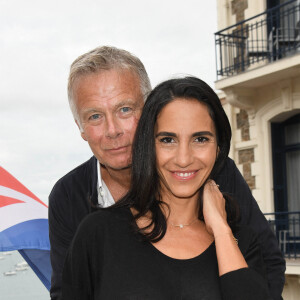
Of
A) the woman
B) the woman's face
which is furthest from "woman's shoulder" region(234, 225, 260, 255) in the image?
the woman's face

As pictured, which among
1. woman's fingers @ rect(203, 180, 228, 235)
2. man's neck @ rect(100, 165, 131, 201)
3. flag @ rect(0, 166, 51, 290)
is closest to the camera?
woman's fingers @ rect(203, 180, 228, 235)

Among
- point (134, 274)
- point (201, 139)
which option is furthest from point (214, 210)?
point (134, 274)

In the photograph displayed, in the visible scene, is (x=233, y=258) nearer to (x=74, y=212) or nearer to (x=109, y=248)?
(x=109, y=248)

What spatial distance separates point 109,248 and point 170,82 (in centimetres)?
69

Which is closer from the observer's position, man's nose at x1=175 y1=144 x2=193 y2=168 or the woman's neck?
man's nose at x1=175 y1=144 x2=193 y2=168

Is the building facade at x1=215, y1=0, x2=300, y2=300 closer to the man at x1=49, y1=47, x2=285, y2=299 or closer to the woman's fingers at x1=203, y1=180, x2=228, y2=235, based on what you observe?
the man at x1=49, y1=47, x2=285, y2=299

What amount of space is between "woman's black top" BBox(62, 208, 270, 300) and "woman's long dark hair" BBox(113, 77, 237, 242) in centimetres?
9

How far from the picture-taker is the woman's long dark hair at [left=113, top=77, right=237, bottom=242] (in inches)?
94.3

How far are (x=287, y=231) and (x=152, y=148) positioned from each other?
847cm

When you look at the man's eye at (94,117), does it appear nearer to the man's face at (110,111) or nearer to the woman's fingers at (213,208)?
the man's face at (110,111)

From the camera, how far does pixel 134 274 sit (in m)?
2.25

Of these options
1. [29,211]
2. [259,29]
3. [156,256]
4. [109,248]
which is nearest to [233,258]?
[156,256]

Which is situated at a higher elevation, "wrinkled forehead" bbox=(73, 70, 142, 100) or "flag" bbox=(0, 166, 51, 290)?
"wrinkled forehead" bbox=(73, 70, 142, 100)

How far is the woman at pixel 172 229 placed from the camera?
2.25 metres
